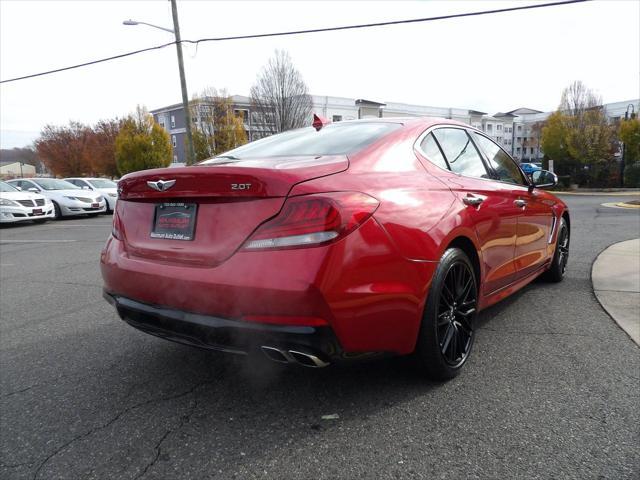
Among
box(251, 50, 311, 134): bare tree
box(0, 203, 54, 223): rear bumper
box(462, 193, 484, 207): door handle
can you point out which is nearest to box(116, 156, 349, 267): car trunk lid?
box(462, 193, 484, 207): door handle

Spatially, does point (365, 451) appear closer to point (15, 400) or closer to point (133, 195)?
point (133, 195)

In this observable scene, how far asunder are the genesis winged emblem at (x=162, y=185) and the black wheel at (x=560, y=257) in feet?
13.0

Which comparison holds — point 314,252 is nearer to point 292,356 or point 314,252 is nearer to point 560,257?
point 292,356

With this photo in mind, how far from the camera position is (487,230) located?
9.82ft

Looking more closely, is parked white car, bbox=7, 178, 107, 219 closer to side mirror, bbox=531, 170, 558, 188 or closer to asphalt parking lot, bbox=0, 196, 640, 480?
asphalt parking lot, bbox=0, 196, 640, 480

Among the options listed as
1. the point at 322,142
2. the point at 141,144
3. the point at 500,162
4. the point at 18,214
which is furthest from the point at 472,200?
the point at 141,144

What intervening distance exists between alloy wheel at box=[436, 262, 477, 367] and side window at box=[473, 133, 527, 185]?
120cm

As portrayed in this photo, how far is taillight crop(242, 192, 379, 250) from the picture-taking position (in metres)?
1.96

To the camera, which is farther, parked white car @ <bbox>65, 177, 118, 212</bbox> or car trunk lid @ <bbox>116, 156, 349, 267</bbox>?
parked white car @ <bbox>65, 177, 118, 212</bbox>

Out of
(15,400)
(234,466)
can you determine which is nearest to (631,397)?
(234,466)

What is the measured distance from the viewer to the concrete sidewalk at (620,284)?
147 inches

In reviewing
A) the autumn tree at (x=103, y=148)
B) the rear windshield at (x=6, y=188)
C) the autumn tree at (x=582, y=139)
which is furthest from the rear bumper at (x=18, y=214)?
the autumn tree at (x=103, y=148)

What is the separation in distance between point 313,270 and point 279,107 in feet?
104

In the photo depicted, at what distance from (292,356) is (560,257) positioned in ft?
13.2
